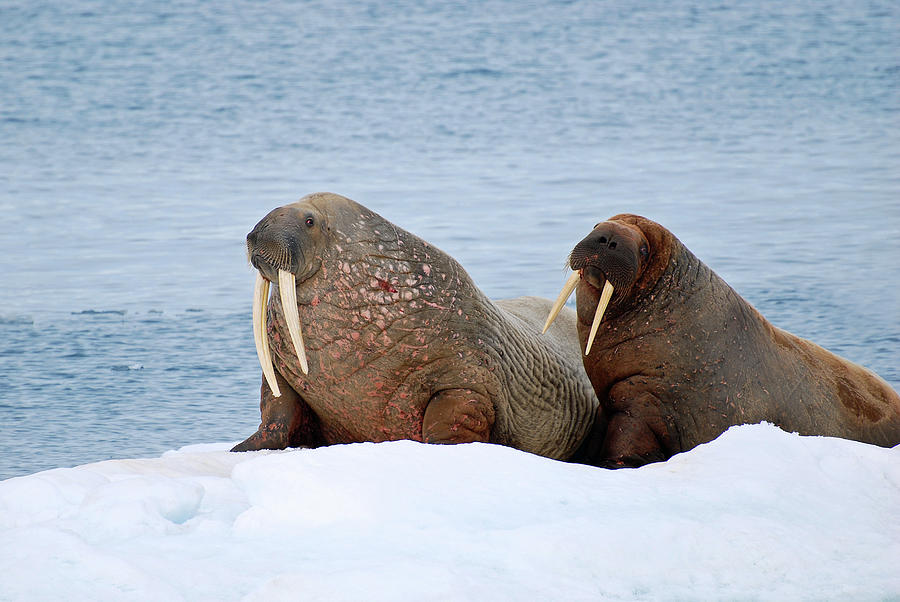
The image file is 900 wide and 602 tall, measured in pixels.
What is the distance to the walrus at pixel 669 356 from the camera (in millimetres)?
5172

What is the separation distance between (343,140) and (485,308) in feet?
59.0

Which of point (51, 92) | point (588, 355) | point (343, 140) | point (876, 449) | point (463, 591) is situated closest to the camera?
point (463, 591)

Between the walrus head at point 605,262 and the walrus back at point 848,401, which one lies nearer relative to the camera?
the walrus head at point 605,262

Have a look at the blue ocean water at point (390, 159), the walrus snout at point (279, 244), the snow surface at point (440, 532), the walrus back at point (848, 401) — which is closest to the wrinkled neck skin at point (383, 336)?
the walrus snout at point (279, 244)

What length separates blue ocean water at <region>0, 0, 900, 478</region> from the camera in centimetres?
938

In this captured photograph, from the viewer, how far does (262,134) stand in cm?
2359

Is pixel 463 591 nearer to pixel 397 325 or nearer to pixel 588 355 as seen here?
pixel 397 325

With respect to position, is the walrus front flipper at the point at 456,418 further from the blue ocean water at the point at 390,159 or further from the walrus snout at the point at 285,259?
the blue ocean water at the point at 390,159

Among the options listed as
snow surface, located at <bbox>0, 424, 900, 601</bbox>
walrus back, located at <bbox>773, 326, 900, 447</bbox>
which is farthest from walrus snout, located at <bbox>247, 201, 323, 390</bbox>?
walrus back, located at <bbox>773, 326, 900, 447</bbox>

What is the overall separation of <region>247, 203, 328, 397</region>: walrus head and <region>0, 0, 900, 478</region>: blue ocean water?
229 cm

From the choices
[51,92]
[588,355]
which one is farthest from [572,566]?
[51,92]

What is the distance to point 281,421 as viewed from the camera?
208 inches

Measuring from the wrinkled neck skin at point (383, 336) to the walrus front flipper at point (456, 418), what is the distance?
46mm

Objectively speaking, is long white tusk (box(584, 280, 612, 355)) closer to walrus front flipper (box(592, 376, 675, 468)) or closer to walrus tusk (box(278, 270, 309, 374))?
walrus front flipper (box(592, 376, 675, 468))
